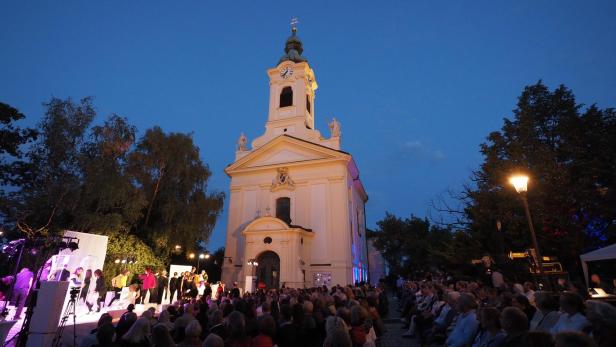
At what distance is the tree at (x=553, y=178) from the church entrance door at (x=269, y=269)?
11546 mm

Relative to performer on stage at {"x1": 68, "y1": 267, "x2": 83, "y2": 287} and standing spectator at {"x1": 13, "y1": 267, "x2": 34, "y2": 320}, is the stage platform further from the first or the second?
performer on stage at {"x1": 68, "y1": 267, "x2": 83, "y2": 287}

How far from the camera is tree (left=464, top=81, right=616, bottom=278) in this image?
1385cm

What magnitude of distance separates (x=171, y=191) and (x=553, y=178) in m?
20.2

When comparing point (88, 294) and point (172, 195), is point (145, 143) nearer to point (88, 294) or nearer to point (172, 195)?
point (172, 195)

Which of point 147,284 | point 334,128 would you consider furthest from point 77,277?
point 334,128

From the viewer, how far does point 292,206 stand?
23.3 meters

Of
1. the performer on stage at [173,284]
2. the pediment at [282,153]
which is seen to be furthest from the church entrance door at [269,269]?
the pediment at [282,153]

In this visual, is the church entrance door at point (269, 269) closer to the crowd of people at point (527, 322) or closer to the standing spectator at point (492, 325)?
the crowd of people at point (527, 322)

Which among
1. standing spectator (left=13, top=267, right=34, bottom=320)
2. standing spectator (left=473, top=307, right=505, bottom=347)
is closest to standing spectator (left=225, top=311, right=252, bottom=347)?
standing spectator (left=473, top=307, right=505, bottom=347)

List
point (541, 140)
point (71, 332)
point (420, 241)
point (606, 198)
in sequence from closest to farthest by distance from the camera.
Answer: point (71, 332)
point (606, 198)
point (541, 140)
point (420, 241)

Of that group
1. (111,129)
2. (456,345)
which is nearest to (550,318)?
(456,345)

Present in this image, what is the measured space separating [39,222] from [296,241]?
1269 cm

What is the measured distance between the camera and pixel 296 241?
797 inches

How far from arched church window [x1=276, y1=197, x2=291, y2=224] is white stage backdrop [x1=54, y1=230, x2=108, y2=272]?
11.9 metres
